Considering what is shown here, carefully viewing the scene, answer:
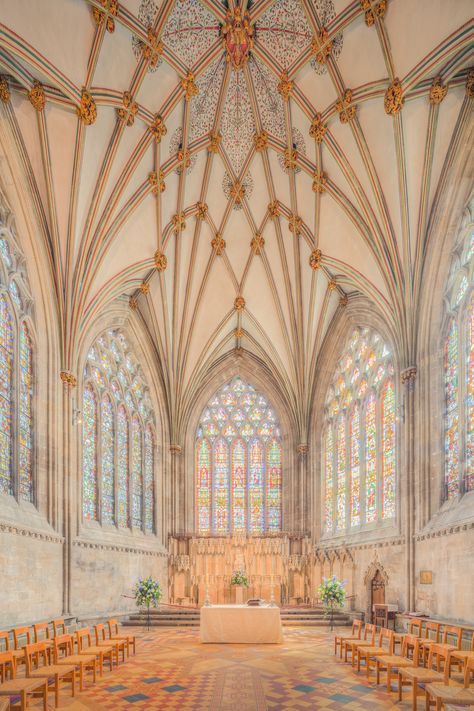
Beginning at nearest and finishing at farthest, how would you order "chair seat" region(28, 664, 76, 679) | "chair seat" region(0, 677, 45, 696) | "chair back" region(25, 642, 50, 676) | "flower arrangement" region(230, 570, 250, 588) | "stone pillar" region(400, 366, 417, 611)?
"chair seat" region(0, 677, 45, 696) → "chair seat" region(28, 664, 76, 679) → "chair back" region(25, 642, 50, 676) → "stone pillar" region(400, 366, 417, 611) → "flower arrangement" region(230, 570, 250, 588)

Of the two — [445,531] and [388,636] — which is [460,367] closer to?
[445,531]

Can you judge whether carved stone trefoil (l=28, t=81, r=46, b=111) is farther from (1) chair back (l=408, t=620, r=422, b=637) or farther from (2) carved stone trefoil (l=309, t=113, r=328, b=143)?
(1) chair back (l=408, t=620, r=422, b=637)

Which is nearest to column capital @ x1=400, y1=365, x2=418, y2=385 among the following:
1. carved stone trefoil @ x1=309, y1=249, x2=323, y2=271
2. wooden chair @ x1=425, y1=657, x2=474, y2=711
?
carved stone trefoil @ x1=309, y1=249, x2=323, y2=271

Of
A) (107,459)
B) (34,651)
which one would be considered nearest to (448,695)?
(34,651)

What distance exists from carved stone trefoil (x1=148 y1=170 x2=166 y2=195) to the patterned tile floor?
13608mm

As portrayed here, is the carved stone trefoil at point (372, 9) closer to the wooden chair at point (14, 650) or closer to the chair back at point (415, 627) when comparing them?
the chair back at point (415, 627)

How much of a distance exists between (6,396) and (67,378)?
2.85 metres

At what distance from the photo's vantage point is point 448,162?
52.3ft

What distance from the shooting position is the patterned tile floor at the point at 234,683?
9180mm

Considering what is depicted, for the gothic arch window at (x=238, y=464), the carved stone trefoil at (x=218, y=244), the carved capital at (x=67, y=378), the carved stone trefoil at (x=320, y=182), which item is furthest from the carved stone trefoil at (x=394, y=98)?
the gothic arch window at (x=238, y=464)

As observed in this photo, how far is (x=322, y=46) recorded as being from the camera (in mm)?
15484

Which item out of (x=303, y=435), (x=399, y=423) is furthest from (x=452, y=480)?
(x=303, y=435)

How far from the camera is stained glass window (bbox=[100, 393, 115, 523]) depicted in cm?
2167

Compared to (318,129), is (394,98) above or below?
below
